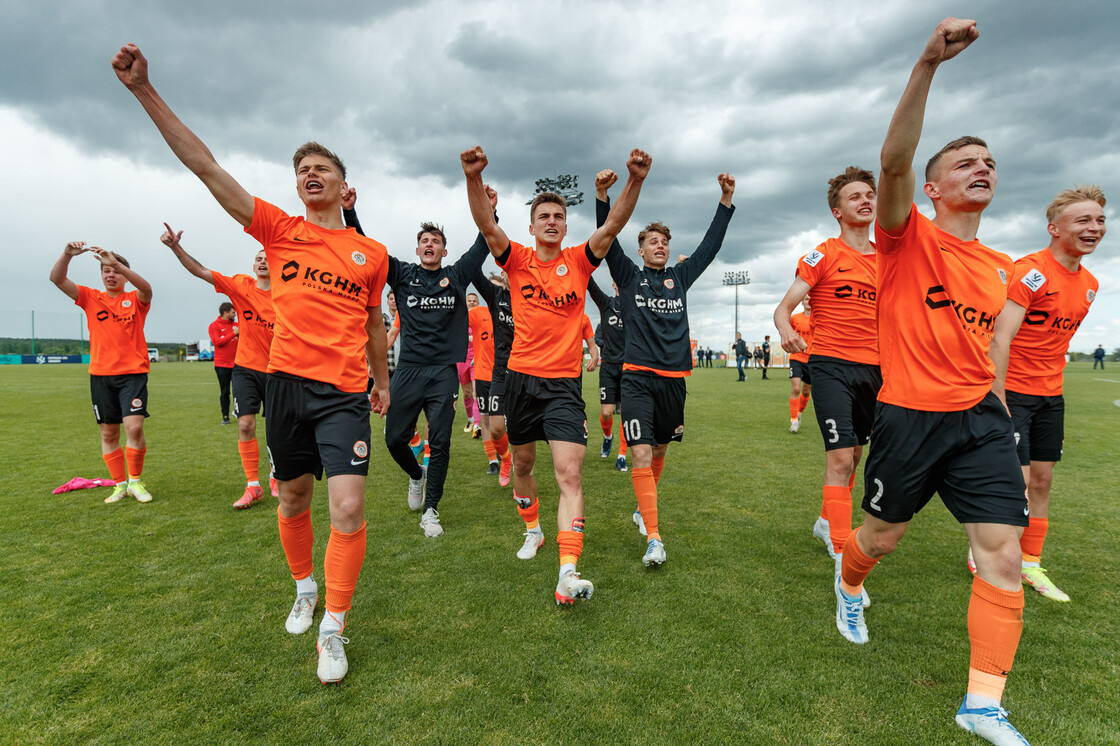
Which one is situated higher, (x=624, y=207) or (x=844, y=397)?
(x=624, y=207)

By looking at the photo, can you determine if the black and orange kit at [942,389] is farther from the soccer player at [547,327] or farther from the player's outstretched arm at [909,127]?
the soccer player at [547,327]

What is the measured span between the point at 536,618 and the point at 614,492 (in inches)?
130

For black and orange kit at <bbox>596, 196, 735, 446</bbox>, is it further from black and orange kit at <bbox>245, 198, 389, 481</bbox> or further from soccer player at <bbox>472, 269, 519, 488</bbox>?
black and orange kit at <bbox>245, 198, 389, 481</bbox>

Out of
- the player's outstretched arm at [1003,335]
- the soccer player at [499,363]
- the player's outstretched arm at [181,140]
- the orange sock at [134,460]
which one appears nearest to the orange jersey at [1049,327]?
the player's outstretched arm at [1003,335]

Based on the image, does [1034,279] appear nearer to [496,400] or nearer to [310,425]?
[310,425]

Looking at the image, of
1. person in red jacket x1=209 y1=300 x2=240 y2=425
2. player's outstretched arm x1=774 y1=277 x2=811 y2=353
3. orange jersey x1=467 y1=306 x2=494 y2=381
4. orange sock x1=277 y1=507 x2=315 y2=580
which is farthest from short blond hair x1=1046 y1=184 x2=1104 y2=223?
person in red jacket x1=209 y1=300 x2=240 y2=425

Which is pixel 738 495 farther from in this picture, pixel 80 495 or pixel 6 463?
pixel 6 463

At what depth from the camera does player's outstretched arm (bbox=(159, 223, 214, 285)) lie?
5.45m

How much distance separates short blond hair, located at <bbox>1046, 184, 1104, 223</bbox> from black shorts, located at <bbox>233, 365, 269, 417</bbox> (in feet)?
24.9

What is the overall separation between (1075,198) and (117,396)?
9.27 m

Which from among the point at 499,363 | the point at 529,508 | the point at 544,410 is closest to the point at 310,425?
the point at 544,410

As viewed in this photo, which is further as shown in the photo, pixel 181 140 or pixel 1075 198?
pixel 1075 198

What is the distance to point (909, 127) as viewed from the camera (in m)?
2.31

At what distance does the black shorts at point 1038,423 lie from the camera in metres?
3.97
